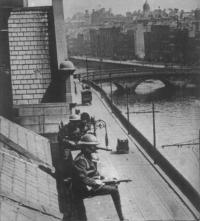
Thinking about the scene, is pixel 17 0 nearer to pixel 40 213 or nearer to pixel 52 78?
pixel 52 78

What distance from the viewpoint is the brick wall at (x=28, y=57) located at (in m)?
20.7

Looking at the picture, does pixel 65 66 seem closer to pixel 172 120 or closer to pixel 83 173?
pixel 83 173

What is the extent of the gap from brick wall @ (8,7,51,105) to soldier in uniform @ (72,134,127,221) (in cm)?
1217

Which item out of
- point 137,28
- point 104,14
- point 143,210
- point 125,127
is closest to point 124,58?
point 137,28

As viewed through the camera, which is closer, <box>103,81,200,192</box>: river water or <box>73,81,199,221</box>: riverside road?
<box>73,81,199,221</box>: riverside road

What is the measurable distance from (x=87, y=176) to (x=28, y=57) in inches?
510

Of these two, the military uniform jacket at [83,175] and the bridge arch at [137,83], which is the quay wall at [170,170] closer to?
the military uniform jacket at [83,175]

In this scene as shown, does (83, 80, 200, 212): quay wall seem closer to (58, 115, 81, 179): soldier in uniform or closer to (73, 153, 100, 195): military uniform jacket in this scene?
(58, 115, 81, 179): soldier in uniform

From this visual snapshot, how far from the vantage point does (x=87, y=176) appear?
28.6 ft

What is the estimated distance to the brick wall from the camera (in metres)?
20.7

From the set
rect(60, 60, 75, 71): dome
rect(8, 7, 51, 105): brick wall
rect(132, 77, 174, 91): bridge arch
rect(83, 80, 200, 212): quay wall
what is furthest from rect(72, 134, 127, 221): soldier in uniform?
rect(132, 77, 174, 91): bridge arch

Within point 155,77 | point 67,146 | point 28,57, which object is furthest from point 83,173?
point 155,77

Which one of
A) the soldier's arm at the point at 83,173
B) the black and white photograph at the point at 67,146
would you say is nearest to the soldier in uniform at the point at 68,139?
the black and white photograph at the point at 67,146

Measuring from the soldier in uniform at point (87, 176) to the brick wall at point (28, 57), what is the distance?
479 inches
